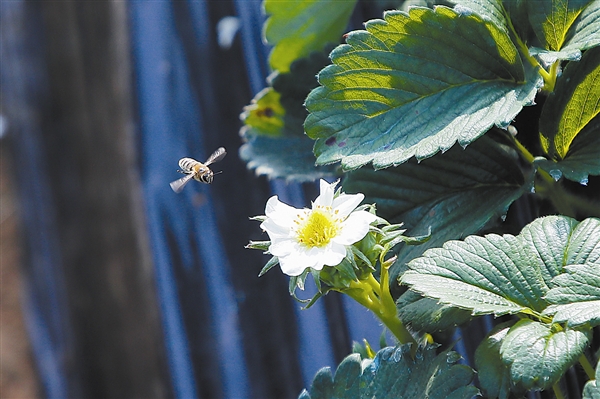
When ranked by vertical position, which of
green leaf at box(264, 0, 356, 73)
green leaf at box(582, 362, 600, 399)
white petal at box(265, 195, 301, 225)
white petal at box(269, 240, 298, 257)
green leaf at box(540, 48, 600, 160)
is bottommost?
green leaf at box(582, 362, 600, 399)

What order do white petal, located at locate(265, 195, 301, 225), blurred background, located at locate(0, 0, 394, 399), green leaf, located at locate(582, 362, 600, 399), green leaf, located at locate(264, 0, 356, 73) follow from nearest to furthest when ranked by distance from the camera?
green leaf, located at locate(582, 362, 600, 399) → white petal, located at locate(265, 195, 301, 225) → green leaf, located at locate(264, 0, 356, 73) → blurred background, located at locate(0, 0, 394, 399)

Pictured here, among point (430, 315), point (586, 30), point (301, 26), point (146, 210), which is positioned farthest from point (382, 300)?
point (146, 210)

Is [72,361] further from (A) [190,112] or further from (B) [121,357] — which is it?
(A) [190,112]

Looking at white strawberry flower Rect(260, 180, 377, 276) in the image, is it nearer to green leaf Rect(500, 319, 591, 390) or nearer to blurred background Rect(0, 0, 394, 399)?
green leaf Rect(500, 319, 591, 390)

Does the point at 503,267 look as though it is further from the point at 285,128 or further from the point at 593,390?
the point at 285,128

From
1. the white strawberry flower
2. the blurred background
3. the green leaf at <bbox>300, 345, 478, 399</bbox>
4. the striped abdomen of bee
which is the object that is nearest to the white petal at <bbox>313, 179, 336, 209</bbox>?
the white strawberry flower
